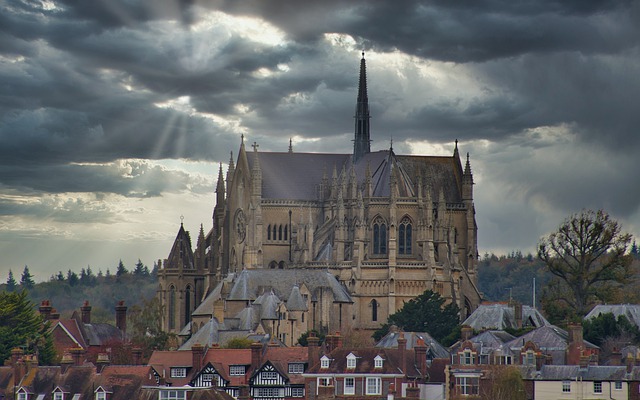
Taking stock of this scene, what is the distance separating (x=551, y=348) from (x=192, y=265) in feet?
219

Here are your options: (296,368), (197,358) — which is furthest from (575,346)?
(197,358)

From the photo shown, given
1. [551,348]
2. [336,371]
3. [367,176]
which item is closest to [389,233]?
[367,176]

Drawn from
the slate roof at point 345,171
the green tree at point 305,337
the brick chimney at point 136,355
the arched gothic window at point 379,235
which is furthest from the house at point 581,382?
the slate roof at point 345,171

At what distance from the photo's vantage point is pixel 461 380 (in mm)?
108875

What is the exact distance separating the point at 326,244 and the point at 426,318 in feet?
73.2

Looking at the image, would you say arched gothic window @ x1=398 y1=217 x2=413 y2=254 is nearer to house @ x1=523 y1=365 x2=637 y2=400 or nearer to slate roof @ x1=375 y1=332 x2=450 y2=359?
slate roof @ x1=375 y1=332 x2=450 y2=359

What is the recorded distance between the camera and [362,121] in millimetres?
183250

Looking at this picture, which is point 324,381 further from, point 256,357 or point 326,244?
point 326,244

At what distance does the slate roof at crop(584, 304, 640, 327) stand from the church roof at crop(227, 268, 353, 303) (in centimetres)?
3155

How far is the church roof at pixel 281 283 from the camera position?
158 meters

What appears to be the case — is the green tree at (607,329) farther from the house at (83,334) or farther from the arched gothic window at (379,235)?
the arched gothic window at (379,235)

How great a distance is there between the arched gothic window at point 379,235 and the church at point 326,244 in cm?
10

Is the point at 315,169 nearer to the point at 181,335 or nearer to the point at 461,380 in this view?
the point at 181,335

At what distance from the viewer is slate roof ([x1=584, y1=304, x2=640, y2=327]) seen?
134 m
